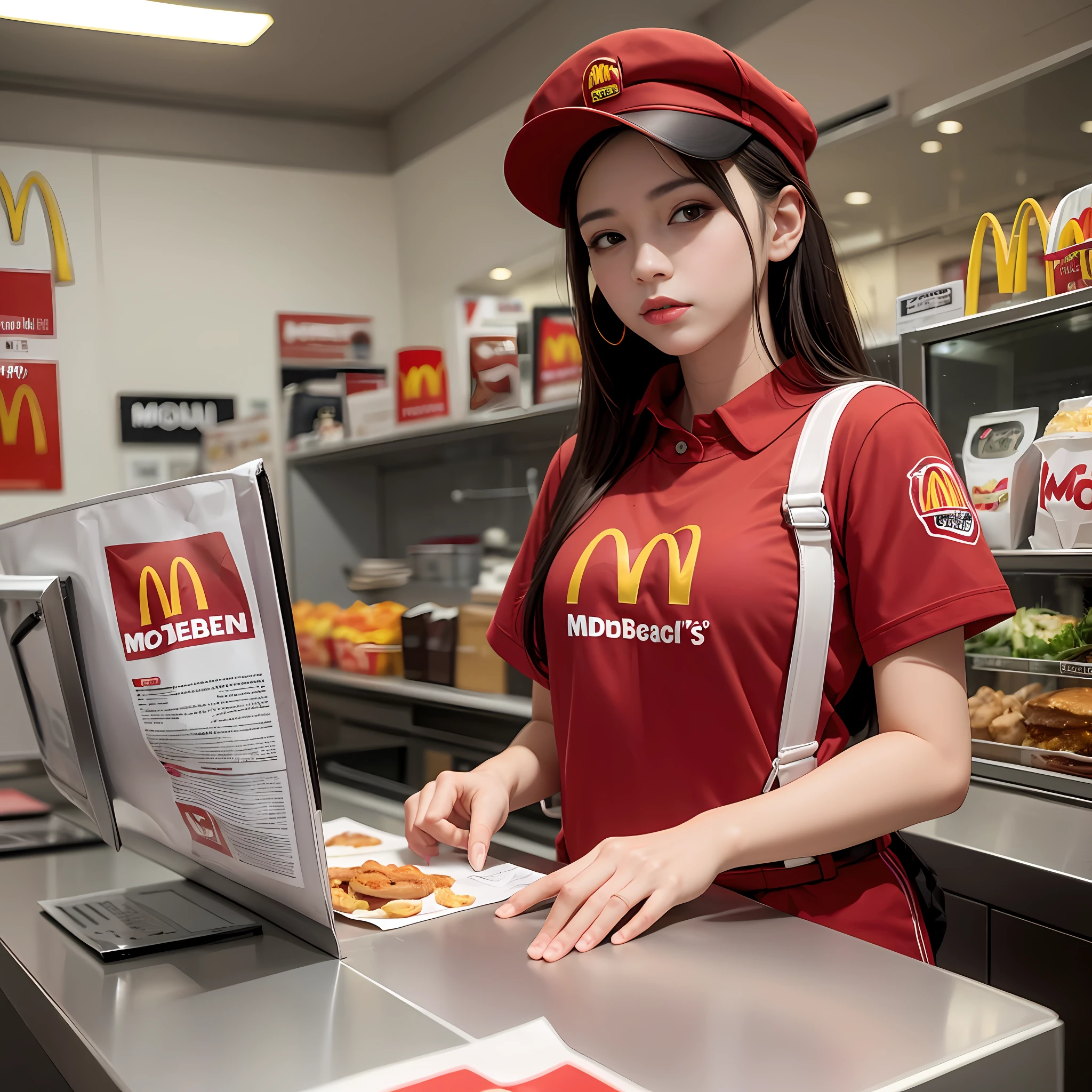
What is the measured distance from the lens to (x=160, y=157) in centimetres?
384

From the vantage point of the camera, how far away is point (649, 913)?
83 centimetres

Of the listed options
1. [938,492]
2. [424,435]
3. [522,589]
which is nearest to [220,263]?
[424,435]

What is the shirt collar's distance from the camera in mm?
1078

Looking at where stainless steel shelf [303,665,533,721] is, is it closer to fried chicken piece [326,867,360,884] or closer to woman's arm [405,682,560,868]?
woman's arm [405,682,560,868]

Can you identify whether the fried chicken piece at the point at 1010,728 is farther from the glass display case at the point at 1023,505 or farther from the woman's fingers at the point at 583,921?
the woman's fingers at the point at 583,921

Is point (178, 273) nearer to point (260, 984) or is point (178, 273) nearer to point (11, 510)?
point (11, 510)

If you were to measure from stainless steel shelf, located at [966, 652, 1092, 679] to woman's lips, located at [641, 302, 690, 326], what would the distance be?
3.10ft

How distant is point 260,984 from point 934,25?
2.38 meters

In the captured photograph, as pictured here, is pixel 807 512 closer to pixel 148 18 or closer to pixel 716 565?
pixel 716 565

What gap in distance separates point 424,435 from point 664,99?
6.96ft

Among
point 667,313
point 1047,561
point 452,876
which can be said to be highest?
point 667,313

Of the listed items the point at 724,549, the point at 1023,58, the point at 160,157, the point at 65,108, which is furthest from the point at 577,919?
the point at 160,157

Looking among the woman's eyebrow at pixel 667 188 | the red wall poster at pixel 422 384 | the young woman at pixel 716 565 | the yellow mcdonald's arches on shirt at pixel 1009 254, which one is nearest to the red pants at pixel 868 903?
the young woman at pixel 716 565

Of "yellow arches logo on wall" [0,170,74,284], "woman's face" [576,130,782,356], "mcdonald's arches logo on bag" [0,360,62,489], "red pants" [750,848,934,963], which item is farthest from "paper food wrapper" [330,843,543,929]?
"yellow arches logo on wall" [0,170,74,284]
